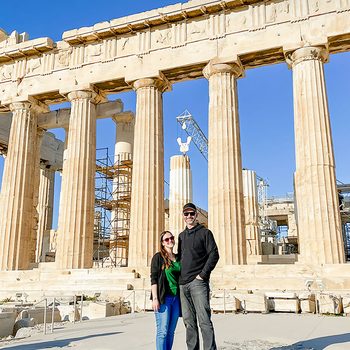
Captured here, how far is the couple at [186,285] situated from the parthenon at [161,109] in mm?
12764

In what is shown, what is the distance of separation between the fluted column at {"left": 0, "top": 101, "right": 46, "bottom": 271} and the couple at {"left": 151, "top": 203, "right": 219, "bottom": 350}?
2141 centimetres

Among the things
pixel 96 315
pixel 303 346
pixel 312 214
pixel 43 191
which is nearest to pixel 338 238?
pixel 312 214

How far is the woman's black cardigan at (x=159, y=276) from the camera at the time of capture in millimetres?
6208

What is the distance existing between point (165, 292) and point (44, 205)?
36061 millimetres

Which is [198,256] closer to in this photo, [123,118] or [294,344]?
[294,344]

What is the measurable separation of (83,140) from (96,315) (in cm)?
1380

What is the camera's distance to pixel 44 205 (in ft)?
132

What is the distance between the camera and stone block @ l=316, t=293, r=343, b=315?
13562 millimetres

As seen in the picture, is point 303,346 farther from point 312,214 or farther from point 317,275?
point 312,214

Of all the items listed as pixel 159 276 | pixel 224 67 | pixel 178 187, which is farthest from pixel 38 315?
pixel 178 187

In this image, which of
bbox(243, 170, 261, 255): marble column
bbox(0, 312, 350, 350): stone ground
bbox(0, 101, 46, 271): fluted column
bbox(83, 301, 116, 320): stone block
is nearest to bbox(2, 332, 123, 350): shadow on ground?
bbox(0, 312, 350, 350): stone ground

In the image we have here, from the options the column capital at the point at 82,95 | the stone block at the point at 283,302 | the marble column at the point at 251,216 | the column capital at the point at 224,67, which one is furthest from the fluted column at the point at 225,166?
the marble column at the point at 251,216

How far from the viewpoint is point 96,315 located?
1399cm

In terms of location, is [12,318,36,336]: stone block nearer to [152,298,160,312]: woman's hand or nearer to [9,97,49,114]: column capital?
[152,298,160,312]: woman's hand
